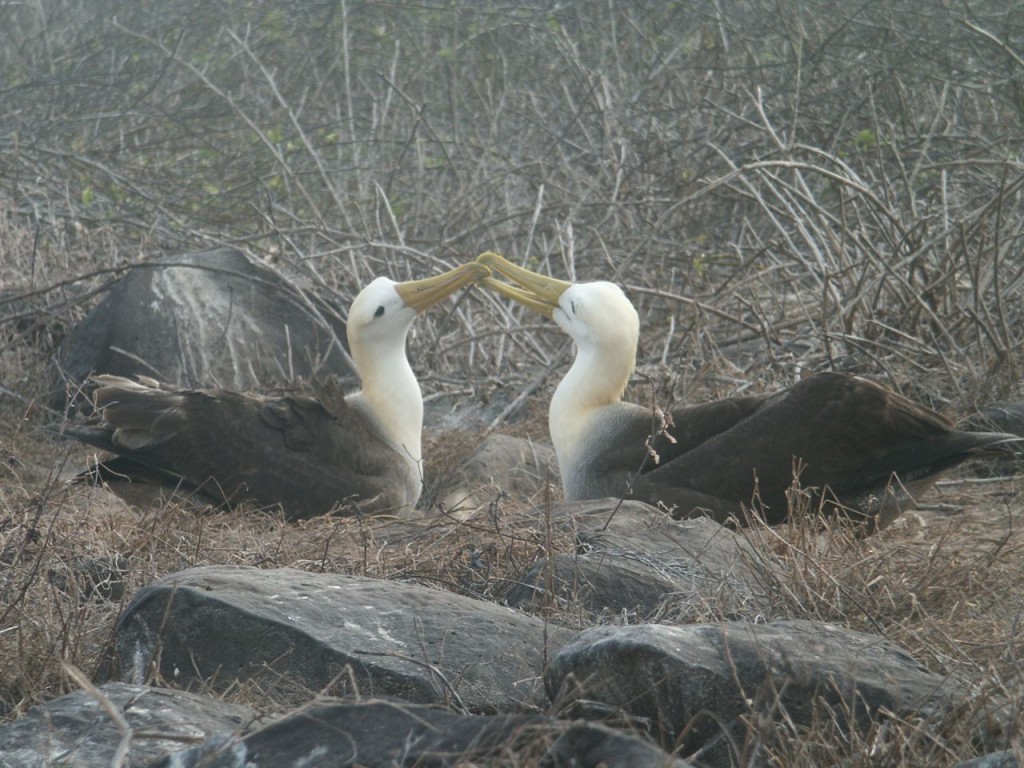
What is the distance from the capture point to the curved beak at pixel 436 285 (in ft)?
18.2

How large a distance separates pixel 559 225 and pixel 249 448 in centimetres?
290

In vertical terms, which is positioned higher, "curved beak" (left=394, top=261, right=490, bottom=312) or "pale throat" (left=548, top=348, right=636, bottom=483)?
"curved beak" (left=394, top=261, right=490, bottom=312)

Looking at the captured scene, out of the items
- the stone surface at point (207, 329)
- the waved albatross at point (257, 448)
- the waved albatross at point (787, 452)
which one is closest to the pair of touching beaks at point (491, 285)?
the waved albatross at point (257, 448)

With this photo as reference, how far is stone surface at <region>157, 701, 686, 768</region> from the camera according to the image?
186 centimetres

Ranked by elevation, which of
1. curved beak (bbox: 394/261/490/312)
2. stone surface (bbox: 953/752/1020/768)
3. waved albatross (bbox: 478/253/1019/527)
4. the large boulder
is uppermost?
stone surface (bbox: 953/752/1020/768)

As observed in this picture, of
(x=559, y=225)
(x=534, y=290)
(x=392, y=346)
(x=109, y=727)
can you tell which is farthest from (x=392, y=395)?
(x=109, y=727)

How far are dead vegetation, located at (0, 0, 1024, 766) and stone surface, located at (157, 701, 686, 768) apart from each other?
0.32 meters

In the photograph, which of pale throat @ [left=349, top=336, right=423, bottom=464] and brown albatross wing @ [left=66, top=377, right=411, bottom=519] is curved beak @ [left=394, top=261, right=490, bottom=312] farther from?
brown albatross wing @ [left=66, top=377, right=411, bottom=519]

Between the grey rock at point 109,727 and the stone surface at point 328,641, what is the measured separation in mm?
250

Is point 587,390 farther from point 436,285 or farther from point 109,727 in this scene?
point 109,727

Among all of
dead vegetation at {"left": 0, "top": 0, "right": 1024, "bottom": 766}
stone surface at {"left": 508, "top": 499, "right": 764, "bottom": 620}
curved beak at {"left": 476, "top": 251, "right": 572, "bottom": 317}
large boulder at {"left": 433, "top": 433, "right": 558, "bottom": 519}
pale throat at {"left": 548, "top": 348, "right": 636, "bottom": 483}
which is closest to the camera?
stone surface at {"left": 508, "top": 499, "right": 764, "bottom": 620}

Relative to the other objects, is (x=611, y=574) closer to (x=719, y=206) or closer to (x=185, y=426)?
(x=185, y=426)

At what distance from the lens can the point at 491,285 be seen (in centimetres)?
555

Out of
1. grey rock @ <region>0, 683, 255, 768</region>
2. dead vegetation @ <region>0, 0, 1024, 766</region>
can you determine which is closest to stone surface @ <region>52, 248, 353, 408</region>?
dead vegetation @ <region>0, 0, 1024, 766</region>
